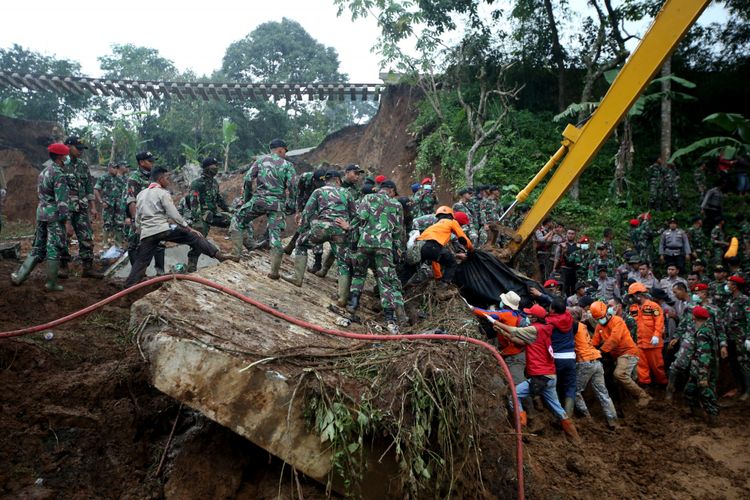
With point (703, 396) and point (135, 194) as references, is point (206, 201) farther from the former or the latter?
point (703, 396)

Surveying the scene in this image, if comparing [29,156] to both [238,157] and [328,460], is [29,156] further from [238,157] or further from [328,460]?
[328,460]

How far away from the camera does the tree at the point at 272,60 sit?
30.4 metres

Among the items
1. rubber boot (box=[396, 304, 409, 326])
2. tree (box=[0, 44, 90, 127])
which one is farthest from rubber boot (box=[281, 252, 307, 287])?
tree (box=[0, 44, 90, 127])

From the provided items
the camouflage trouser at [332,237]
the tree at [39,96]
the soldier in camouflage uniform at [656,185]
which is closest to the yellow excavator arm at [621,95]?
the camouflage trouser at [332,237]

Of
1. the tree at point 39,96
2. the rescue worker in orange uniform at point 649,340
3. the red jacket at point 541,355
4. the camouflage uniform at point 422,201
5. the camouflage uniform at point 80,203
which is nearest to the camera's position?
the red jacket at point 541,355

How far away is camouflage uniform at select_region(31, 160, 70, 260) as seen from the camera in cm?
687

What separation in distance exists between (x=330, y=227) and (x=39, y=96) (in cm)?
2446

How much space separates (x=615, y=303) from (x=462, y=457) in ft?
17.3

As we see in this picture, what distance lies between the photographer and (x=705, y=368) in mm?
7180

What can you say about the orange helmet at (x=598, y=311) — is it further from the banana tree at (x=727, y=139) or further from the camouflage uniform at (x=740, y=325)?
the banana tree at (x=727, y=139)

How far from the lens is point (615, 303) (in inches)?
328

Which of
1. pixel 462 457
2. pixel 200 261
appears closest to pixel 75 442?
pixel 462 457

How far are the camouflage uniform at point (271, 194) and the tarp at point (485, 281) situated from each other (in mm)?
2710

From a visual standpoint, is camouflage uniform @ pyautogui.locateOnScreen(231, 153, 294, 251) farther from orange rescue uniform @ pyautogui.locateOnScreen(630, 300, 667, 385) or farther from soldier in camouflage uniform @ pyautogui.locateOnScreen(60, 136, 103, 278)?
orange rescue uniform @ pyautogui.locateOnScreen(630, 300, 667, 385)
